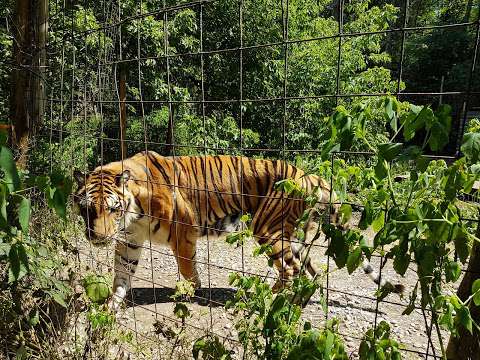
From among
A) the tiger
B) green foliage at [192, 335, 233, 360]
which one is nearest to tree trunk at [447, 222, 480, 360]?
green foliage at [192, 335, 233, 360]

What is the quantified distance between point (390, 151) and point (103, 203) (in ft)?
9.25

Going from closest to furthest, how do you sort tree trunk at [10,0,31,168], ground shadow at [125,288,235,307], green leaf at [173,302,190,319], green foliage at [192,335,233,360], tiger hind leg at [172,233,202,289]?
green foliage at [192,335,233,360], green leaf at [173,302,190,319], tiger hind leg at [172,233,202,289], ground shadow at [125,288,235,307], tree trunk at [10,0,31,168]

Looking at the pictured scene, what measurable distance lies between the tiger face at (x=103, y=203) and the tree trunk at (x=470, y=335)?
259 centimetres

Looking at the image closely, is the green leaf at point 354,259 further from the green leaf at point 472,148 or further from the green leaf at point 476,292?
the green leaf at point 472,148

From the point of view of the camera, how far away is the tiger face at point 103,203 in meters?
3.44

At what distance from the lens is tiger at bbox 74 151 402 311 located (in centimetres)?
357

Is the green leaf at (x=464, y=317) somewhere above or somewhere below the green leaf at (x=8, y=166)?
below

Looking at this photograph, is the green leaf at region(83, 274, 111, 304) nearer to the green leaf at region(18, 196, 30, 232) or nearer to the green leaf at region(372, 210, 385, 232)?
the green leaf at region(18, 196, 30, 232)

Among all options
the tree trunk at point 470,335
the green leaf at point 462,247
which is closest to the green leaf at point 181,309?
the tree trunk at point 470,335

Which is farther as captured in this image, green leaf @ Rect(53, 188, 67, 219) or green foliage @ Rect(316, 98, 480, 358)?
green leaf @ Rect(53, 188, 67, 219)

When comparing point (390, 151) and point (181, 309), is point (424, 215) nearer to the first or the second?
point (390, 151)

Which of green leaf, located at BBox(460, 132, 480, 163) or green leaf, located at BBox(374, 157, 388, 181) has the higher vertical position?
green leaf, located at BBox(460, 132, 480, 163)

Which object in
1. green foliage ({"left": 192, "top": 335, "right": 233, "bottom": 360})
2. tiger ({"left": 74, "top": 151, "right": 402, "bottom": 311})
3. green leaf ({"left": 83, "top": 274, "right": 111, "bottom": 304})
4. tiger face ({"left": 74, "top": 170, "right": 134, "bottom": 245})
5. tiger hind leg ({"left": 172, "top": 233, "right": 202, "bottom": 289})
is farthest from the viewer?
tiger hind leg ({"left": 172, "top": 233, "right": 202, "bottom": 289})

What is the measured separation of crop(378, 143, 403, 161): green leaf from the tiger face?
8.54ft
